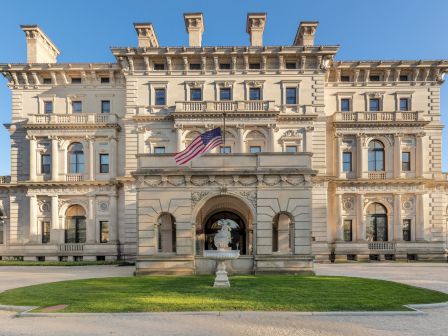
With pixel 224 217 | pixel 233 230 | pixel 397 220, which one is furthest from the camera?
pixel 397 220

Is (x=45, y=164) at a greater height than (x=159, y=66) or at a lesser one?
lesser

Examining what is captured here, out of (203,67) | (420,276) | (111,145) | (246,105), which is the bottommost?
(420,276)

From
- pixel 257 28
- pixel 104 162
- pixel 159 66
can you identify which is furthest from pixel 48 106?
pixel 257 28

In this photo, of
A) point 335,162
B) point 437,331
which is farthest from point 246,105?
point 437,331

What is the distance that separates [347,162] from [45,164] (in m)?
31.1

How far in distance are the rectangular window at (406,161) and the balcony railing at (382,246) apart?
7.79m

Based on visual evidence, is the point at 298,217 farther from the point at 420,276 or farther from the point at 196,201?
the point at 420,276

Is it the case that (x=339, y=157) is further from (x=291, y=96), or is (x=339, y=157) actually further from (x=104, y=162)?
(x=104, y=162)

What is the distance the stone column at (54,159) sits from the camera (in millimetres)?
37287

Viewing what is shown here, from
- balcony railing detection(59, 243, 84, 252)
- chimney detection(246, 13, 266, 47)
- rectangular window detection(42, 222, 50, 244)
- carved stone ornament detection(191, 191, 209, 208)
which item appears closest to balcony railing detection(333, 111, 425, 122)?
chimney detection(246, 13, 266, 47)

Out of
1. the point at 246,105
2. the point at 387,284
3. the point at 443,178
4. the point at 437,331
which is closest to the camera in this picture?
the point at 437,331

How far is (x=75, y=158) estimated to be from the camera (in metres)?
38.2

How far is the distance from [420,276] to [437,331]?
14.6 m

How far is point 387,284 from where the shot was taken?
1877 centimetres
